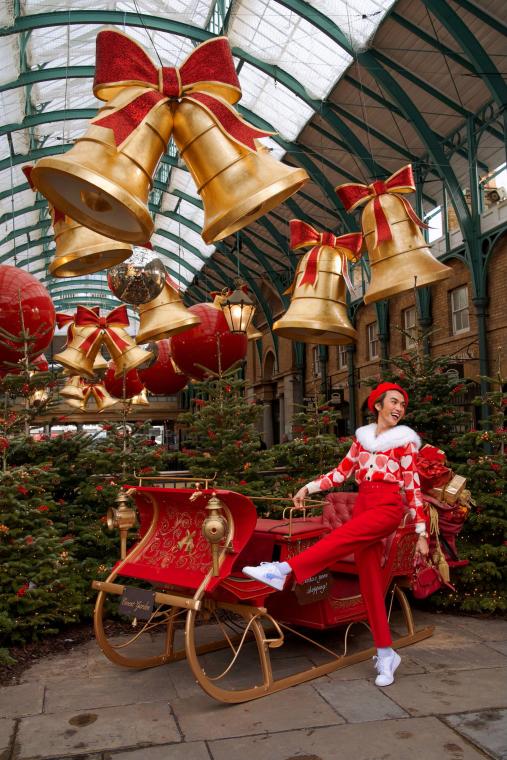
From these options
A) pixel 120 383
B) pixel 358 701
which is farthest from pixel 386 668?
pixel 120 383

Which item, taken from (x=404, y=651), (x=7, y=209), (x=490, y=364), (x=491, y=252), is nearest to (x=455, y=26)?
(x=491, y=252)

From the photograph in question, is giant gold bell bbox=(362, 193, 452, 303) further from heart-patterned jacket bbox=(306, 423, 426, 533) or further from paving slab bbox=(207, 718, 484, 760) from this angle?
paving slab bbox=(207, 718, 484, 760)

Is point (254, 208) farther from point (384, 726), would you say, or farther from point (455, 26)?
point (455, 26)

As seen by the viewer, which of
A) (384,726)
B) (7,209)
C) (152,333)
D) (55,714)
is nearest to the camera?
(384,726)

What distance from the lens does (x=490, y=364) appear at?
55.1 feet

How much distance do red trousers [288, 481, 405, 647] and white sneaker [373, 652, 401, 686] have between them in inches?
3.8

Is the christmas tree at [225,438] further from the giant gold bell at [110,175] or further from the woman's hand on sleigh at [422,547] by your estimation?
the giant gold bell at [110,175]

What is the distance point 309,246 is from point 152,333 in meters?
1.53

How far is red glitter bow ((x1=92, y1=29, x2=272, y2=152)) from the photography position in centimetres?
291

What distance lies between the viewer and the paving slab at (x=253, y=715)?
369 centimetres

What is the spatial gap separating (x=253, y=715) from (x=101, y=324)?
20.4ft

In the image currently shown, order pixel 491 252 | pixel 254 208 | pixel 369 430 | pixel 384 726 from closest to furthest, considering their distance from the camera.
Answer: pixel 254 208 → pixel 384 726 → pixel 369 430 → pixel 491 252

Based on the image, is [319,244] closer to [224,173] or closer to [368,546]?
[224,173]

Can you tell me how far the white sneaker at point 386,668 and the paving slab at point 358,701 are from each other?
2.6 inches
